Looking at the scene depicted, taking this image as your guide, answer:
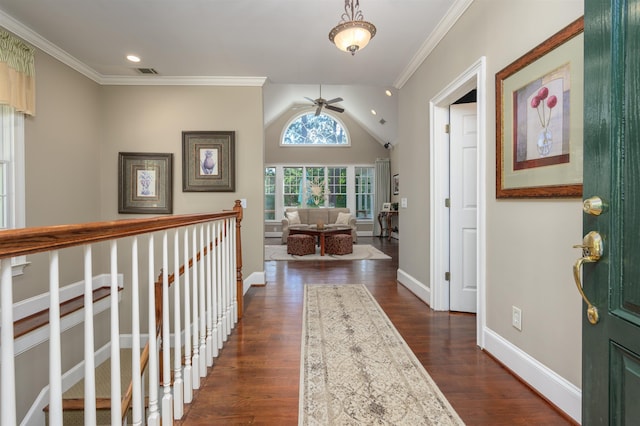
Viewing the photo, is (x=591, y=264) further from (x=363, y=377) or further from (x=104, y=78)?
(x=104, y=78)

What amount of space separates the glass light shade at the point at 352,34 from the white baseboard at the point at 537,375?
2205 millimetres

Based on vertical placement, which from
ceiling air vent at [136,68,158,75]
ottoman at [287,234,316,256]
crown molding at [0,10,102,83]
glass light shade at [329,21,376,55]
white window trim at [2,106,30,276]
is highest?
ceiling air vent at [136,68,158,75]

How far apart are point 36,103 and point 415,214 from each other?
13.3ft

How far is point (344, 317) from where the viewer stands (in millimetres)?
2889

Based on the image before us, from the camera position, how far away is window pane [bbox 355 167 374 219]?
396 inches

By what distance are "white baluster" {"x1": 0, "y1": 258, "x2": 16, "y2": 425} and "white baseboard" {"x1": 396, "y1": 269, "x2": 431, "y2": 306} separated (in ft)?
10.1

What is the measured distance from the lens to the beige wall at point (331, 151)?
9.91m

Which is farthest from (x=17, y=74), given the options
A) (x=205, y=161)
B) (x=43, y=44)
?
(x=205, y=161)

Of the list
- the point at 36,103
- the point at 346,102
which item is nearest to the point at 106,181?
the point at 36,103

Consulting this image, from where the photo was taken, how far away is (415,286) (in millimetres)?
3580

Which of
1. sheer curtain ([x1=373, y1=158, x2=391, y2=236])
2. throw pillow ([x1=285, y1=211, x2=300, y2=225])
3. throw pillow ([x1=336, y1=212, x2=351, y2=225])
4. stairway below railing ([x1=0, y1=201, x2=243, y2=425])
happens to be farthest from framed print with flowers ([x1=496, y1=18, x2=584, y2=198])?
sheer curtain ([x1=373, y1=158, x2=391, y2=236])

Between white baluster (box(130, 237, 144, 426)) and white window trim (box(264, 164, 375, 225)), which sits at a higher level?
white window trim (box(264, 164, 375, 225))

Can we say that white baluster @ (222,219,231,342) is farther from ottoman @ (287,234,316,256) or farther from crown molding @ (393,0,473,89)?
ottoman @ (287,234,316,256)

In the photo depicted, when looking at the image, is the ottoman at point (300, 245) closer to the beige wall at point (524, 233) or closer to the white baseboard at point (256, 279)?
the white baseboard at point (256, 279)
